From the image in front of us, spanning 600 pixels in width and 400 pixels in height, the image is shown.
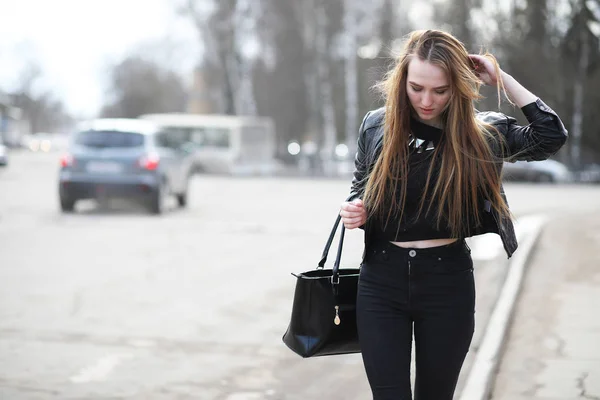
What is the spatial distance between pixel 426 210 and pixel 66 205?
661 inches

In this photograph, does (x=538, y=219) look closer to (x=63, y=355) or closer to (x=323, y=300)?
(x=63, y=355)

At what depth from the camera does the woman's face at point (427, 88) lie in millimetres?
3320

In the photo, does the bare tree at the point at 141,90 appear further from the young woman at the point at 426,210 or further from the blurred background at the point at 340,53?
the young woman at the point at 426,210

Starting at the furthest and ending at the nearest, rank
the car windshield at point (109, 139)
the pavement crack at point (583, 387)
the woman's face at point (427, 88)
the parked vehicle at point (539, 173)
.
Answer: the parked vehicle at point (539, 173) → the car windshield at point (109, 139) → the pavement crack at point (583, 387) → the woman's face at point (427, 88)

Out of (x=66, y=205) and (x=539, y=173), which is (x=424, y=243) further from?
(x=539, y=173)

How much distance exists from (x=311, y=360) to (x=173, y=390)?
4.19ft

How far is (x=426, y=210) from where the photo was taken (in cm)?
341

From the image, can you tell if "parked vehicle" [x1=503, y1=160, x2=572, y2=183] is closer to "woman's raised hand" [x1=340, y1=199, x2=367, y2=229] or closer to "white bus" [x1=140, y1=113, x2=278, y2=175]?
"white bus" [x1=140, y1=113, x2=278, y2=175]

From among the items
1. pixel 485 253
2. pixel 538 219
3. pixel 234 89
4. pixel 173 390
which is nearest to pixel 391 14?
pixel 234 89

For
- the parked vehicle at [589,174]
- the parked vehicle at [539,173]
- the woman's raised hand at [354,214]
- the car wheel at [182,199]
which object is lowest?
the parked vehicle at [589,174]

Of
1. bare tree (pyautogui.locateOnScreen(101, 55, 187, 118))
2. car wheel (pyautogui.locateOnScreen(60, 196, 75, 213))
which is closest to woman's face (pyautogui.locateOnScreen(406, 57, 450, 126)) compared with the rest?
car wheel (pyautogui.locateOnScreen(60, 196, 75, 213))

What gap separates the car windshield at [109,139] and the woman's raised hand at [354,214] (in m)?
16.1

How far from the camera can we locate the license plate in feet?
62.2

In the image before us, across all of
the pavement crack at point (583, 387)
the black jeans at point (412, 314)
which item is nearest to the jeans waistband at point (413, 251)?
the black jeans at point (412, 314)
